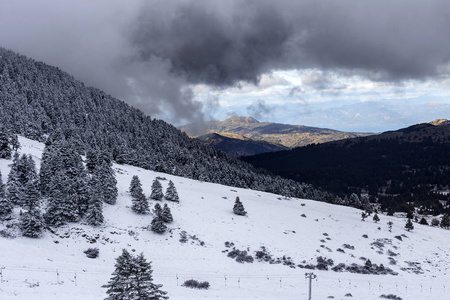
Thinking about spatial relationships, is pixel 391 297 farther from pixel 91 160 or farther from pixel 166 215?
pixel 91 160

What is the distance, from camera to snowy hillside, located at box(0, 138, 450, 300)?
36469 millimetres

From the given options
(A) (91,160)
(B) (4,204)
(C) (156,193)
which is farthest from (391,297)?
(A) (91,160)

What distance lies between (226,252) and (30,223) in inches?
1413

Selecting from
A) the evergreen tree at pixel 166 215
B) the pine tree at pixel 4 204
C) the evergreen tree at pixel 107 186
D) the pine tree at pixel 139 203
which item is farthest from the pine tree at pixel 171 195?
the pine tree at pixel 4 204

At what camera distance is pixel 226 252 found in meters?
58.8

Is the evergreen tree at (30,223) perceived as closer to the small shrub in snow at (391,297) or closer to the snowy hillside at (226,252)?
the snowy hillside at (226,252)

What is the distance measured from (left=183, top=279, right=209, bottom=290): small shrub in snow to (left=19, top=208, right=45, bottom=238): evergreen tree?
24.7 m

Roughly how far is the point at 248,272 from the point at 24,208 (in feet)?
137

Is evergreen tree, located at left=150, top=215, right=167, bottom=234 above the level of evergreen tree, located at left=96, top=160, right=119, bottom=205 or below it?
below

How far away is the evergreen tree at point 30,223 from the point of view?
42.7 metres

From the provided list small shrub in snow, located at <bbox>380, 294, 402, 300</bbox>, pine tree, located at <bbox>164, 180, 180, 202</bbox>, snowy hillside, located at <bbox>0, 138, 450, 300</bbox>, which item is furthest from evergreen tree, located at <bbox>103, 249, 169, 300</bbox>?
pine tree, located at <bbox>164, 180, 180, 202</bbox>

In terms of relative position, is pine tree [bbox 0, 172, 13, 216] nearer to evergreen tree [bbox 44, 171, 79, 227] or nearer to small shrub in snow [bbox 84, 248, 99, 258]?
evergreen tree [bbox 44, 171, 79, 227]

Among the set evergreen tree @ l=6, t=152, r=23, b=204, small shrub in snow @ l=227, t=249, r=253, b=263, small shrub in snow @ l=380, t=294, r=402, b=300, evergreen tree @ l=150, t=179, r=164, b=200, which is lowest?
small shrub in snow @ l=380, t=294, r=402, b=300

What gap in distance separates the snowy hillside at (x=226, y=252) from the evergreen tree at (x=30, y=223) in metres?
1.08
